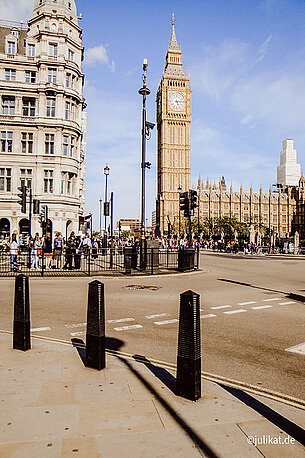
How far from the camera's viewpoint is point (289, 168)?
140000mm

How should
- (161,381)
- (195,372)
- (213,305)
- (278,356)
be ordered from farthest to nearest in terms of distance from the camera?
(213,305), (278,356), (161,381), (195,372)

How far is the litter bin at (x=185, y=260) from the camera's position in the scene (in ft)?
59.9

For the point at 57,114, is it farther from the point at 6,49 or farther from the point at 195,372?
the point at 195,372

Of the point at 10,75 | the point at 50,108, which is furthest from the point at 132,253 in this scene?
the point at 10,75

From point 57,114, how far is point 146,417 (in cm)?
3310

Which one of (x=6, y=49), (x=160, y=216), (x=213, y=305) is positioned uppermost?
(x=6, y=49)

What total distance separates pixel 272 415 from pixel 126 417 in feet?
4.80

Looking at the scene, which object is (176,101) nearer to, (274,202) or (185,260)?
(274,202)

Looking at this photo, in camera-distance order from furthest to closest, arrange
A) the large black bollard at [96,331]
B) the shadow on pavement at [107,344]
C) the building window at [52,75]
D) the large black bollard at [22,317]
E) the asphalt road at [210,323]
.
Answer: the building window at [52,75] < the shadow on pavement at [107,344] < the large black bollard at [22,317] < the asphalt road at [210,323] < the large black bollard at [96,331]

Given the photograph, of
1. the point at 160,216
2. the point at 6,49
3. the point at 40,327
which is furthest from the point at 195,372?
the point at 160,216

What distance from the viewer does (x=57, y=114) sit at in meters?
32.5

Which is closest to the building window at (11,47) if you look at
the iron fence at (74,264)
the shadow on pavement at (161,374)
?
the iron fence at (74,264)

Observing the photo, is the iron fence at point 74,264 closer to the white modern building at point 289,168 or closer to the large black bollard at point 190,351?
the large black bollard at point 190,351

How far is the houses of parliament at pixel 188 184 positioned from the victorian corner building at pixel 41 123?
70.0 metres
